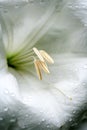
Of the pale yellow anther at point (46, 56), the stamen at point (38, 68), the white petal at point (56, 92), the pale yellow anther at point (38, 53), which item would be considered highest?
the pale yellow anther at point (38, 53)

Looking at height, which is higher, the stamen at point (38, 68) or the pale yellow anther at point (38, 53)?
the pale yellow anther at point (38, 53)

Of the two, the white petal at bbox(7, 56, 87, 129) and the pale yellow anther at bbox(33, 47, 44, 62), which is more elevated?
the pale yellow anther at bbox(33, 47, 44, 62)

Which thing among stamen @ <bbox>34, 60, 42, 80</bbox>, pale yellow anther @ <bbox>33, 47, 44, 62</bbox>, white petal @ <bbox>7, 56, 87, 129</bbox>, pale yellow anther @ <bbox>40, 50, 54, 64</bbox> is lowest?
white petal @ <bbox>7, 56, 87, 129</bbox>

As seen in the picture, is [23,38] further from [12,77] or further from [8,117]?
[8,117]
